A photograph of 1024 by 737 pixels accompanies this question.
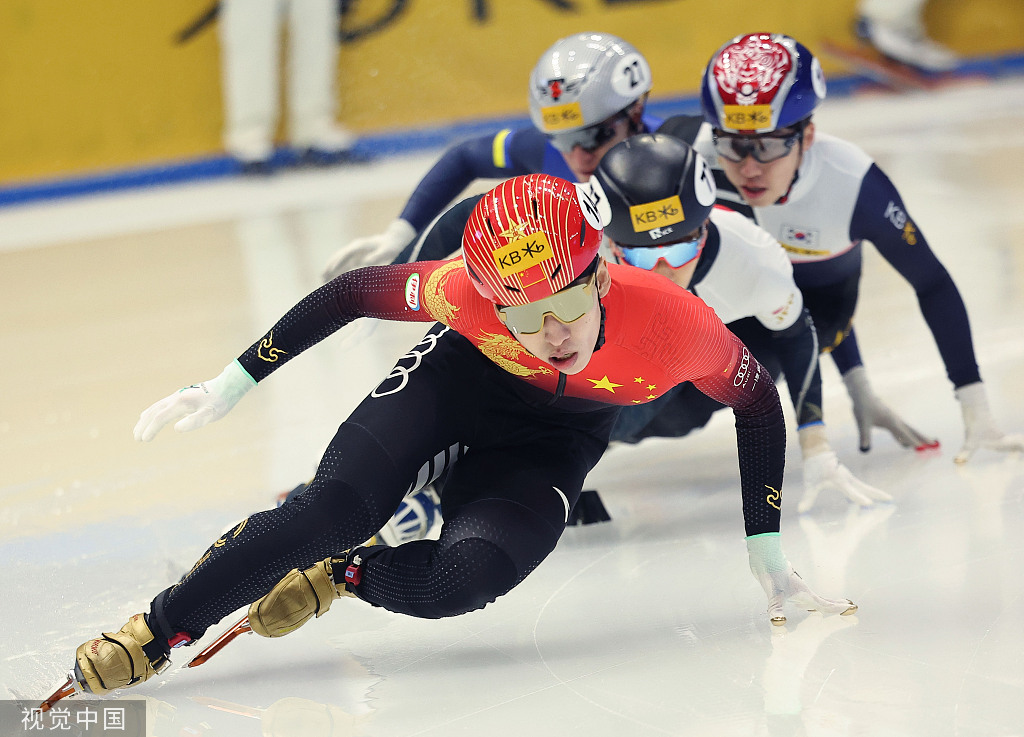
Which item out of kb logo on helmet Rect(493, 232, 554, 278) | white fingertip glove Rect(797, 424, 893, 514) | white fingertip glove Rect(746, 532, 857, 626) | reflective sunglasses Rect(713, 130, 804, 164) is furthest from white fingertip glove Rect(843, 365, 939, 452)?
kb logo on helmet Rect(493, 232, 554, 278)

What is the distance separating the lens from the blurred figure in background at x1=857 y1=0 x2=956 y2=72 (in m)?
9.98

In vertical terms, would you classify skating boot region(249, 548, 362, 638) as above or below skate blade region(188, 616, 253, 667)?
above

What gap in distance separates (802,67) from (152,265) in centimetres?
432

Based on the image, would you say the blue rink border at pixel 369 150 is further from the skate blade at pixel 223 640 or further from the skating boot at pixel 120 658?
the skating boot at pixel 120 658

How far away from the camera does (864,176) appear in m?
3.33

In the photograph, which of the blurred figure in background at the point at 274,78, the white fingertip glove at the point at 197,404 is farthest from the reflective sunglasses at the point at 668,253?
the blurred figure in background at the point at 274,78

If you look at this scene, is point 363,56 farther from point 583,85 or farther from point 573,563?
point 573,563

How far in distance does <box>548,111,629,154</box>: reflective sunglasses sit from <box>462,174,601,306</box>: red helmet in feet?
4.44

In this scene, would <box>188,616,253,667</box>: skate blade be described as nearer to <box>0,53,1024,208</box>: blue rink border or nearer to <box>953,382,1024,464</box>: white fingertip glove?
<box>953,382,1024,464</box>: white fingertip glove

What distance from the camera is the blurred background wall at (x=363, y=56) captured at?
8.84m

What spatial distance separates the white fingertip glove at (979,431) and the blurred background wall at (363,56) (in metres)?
7.16

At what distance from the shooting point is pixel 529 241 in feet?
6.92

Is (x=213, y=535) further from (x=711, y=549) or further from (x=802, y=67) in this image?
(x=802, y=67)

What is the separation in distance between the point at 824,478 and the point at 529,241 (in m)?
1.43
